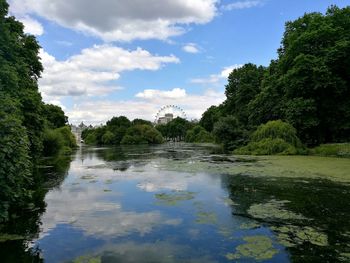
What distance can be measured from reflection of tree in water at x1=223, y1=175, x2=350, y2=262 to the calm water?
2cm

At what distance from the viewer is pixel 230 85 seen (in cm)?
6188

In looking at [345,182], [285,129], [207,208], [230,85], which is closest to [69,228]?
[207,208]

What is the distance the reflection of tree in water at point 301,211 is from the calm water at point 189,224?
2 centimetres

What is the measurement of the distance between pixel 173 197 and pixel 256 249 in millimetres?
6083

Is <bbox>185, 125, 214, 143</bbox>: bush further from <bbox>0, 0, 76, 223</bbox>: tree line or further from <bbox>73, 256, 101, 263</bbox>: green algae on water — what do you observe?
<bbox>73, 256, 101, 263</bbox>: green algae on water

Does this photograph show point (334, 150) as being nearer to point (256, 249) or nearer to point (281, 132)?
point (281, 132)

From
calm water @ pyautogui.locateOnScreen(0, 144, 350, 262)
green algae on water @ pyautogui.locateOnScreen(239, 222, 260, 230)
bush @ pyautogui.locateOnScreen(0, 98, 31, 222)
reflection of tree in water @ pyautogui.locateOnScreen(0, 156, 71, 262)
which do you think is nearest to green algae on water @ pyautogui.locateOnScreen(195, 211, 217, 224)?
calm water @ pyautogui.locateOnScreen(0, 144, 350, 262)

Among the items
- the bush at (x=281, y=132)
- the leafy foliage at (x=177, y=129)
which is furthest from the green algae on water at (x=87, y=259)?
the leafy foliage at (x=177, y=129)

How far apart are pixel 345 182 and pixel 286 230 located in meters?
8.10

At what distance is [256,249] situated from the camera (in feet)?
24.1

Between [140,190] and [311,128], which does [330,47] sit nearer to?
[311,128]

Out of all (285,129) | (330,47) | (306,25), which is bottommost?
(285,129)

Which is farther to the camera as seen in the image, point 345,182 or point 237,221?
point 345,182

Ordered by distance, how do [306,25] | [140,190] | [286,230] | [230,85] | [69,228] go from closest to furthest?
[286,230]
[69,228]
[140,190]
[306,25]
[230,85]
